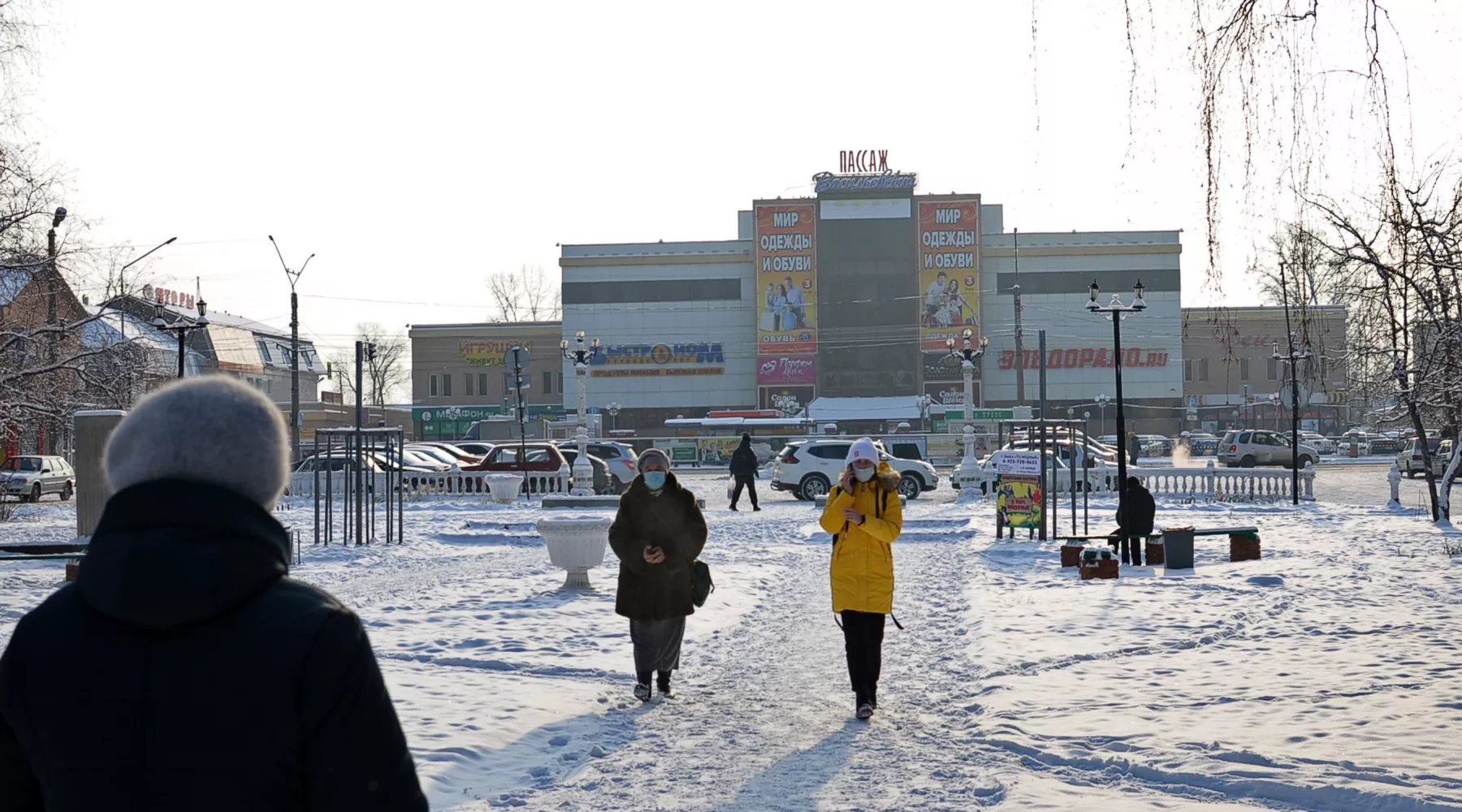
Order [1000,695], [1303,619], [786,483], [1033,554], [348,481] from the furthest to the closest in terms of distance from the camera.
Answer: [786,483]
[348,481]
[1033,554]
[1303,619]
[1000,695]

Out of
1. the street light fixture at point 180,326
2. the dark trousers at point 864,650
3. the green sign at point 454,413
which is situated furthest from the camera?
the green sign at point 454,413

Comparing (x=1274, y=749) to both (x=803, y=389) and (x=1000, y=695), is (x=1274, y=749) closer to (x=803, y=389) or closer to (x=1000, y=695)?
(x=1000, y=695)

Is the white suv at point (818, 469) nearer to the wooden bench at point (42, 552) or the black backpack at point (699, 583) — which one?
the wooden bench at point (42, 552)

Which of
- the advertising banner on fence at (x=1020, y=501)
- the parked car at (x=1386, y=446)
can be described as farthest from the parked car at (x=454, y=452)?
the parked car at (x=1386, y=446)

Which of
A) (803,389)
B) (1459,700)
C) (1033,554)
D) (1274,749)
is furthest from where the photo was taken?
(803,389)

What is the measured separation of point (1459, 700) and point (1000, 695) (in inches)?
107

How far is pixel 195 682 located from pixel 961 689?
7.75 meters

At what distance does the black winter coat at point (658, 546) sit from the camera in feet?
29.5

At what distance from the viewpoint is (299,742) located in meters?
2.21

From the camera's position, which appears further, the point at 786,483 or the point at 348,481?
the point at 786,483

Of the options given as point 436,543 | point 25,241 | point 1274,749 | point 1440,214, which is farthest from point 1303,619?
point 25,241

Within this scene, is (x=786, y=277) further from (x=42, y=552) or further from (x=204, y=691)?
(x=204, y=691)

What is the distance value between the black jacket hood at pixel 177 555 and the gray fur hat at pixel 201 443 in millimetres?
59

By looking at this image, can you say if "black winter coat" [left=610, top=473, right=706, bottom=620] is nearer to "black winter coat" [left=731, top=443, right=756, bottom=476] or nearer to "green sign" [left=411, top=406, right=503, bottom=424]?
"black winter coat" [left=731, top=443, right=756, bottom=476]
